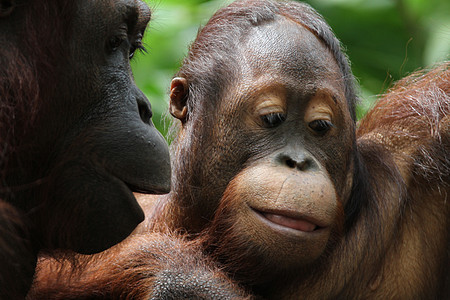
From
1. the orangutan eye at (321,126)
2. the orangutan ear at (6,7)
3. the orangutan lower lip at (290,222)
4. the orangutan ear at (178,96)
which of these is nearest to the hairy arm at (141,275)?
the orangutan lower lip at (290,222)

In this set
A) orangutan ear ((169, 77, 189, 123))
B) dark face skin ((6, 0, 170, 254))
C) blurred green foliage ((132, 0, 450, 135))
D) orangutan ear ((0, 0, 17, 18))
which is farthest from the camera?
blurred green foliage ((132, 0, 450, 135))

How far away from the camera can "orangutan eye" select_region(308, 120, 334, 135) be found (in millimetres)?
2807

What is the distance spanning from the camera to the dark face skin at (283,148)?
259 centimetres

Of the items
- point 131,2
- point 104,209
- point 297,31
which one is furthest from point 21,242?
point 297,31

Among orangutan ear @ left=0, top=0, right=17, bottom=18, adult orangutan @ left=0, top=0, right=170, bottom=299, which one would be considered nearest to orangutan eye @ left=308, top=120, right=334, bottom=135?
adult orangutan @ left=0, top=0, right=170, bottom=299

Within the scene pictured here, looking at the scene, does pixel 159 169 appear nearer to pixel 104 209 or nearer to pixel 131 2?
pixel 104 209

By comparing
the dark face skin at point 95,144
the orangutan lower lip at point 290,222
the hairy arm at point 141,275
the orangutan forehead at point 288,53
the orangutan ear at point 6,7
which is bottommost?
the hairy arm at point 141,275

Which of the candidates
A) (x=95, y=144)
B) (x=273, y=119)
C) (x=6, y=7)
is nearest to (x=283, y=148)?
(x=273, y=119)

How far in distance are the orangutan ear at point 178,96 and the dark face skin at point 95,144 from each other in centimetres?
90

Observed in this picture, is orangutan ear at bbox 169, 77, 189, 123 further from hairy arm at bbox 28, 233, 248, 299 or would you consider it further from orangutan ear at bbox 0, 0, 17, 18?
orangutan ear at bbox 0, 0, 17, 18

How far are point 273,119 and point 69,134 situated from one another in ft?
3.09

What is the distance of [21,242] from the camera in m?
2.07

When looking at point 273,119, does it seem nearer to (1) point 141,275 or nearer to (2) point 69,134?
(1) point 141,275

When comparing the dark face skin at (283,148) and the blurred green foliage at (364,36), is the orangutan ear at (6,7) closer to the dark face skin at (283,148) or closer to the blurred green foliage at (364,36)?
the dark face skin at (283,148)
